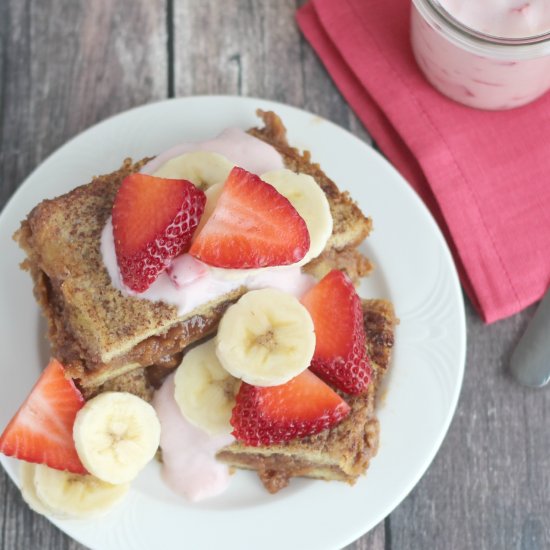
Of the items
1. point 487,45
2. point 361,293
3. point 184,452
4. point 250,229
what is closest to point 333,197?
point 361,293

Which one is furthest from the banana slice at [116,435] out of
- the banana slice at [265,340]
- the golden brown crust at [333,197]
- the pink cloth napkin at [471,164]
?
the pink cloth napkin at [471,164]

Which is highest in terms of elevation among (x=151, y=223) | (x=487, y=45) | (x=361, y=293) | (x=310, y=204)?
(x=487, y=45)

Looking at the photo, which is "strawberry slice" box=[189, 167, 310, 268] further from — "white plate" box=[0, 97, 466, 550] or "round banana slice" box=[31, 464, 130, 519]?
"round banana slice" box=[31, 464, 130, 519]

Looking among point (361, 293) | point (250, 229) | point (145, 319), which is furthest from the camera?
point (361, 293)

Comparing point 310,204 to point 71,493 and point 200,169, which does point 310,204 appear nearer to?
point 200,169

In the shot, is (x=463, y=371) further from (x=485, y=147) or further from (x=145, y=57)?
(x=145, y=57)
